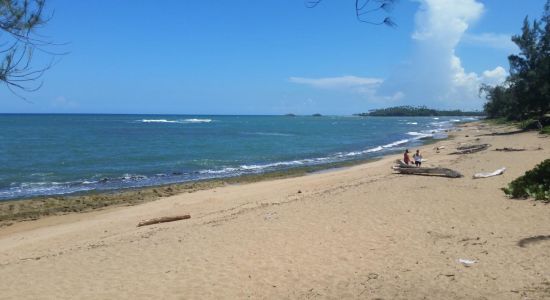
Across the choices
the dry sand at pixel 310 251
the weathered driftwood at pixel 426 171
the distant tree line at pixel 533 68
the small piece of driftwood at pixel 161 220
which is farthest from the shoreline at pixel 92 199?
the distant tree line at pixel 533 68

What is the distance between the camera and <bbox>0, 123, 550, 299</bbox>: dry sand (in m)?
7.34

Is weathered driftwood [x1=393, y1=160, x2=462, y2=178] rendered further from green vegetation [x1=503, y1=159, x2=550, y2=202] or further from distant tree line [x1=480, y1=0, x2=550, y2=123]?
distant tree line [x1=480, y1=0, x2=550, y2=123]

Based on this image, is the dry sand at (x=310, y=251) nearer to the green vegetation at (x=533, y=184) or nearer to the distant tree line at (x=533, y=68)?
the green vegetation at (x=533, y=184)

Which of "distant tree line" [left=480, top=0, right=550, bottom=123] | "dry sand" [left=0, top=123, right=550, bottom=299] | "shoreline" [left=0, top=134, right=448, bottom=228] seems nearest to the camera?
"dry sand" [left=0, top=123, right=550, bottom=299]

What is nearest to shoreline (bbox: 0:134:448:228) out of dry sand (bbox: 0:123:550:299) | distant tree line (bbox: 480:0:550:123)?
dry sand (bbox: 0:123:550:299)

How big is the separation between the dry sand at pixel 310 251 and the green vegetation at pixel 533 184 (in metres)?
0.40

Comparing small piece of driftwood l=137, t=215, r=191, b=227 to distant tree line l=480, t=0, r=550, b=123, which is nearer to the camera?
small piece of driftwood l=137, t=215, r=191, b=227

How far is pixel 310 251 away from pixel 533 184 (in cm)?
717

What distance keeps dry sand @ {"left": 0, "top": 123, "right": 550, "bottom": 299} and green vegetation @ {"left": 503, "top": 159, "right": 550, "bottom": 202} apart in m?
0.40

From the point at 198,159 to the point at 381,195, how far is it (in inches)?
911

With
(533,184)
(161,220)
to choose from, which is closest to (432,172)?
(533,184)

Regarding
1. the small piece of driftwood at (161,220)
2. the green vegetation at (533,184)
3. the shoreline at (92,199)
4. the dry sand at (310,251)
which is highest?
the green vegetation at (533,184)

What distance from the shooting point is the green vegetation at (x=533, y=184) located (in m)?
12.4

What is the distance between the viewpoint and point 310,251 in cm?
950
